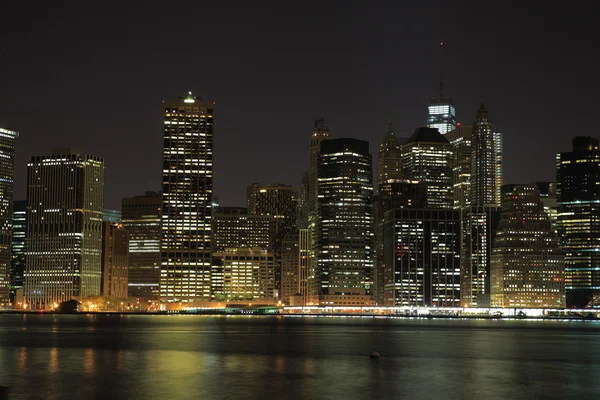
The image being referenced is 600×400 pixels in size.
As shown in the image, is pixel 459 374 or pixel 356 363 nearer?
pixel 459 374

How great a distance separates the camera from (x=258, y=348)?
12581 cm

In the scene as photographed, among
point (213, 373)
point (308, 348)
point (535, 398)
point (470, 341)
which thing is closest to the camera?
point (535, 398)

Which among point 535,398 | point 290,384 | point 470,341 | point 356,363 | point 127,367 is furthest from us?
point 470,341

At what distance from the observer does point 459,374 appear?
3440 inches

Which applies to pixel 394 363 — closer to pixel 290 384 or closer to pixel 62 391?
pixel 290 384

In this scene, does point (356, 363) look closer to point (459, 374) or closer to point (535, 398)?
point (459, 374)

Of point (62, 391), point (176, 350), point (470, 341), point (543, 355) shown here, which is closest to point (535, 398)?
point (62, 391)

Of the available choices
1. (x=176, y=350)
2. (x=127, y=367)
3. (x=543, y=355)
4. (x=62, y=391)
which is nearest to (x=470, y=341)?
(x=543, y=355)

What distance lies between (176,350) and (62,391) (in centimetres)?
4751

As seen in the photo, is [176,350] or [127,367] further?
[176,350]

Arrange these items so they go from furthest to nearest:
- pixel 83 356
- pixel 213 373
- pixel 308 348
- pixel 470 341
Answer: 1. pixel 470 341
2. pixel 308 348
3. pixel 83 356
4. pixel 213 373

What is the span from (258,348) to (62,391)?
56665 millimetres

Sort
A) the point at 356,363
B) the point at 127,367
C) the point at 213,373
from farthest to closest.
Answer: the point at 356,363, the point at 127,367, the point at 213,373

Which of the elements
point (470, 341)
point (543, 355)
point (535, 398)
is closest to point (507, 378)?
point (535, 398)
